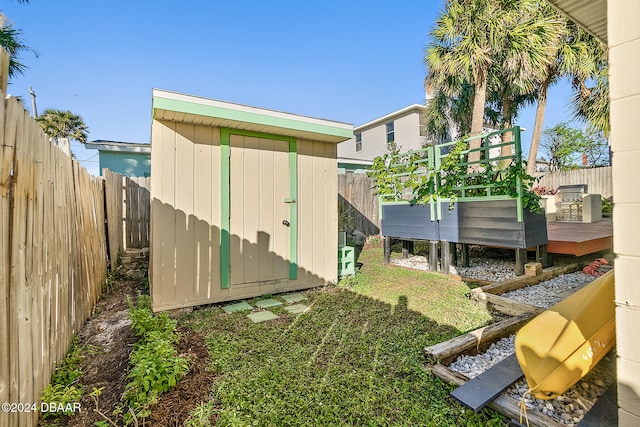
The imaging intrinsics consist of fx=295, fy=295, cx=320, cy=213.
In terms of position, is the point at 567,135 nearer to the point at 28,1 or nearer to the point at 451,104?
the point at 451,104

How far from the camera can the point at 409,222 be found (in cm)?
Result: 550

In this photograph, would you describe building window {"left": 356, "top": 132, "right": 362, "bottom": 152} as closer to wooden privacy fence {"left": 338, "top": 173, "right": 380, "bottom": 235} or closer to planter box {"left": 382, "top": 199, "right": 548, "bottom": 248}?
wooden privacy fence {"left": 338, "top": 173, "right": 380, "bottom": 235}

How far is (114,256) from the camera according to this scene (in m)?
4.81

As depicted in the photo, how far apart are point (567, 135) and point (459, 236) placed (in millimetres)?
17873

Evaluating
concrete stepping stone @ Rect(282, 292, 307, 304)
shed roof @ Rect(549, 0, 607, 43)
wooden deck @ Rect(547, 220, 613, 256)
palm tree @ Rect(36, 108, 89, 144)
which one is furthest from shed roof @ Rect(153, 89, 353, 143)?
palm tree @ Rect(36, 108, 89, 144)

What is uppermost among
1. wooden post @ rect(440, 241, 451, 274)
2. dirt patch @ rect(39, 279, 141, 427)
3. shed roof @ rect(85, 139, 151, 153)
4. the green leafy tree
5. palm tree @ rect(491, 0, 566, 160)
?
palm tree @ rect(491, 0, 566, 160)

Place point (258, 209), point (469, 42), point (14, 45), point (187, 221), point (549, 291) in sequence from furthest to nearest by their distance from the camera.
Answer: point (469, 42) → point (14, 45) → point (258, 209) → point (549, 291) → point (187, 221)

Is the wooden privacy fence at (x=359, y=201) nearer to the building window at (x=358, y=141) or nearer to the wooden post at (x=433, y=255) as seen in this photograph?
the wooden post at (x=433, y=255)

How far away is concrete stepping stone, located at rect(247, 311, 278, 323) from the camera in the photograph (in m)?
3.17

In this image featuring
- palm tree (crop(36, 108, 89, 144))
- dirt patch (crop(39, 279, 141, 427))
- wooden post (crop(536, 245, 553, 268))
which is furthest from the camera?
palm tree (crop(36, 108, 89, 144))

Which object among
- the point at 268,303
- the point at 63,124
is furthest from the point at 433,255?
the point at 63,124

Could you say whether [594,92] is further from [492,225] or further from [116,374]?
[116,374]

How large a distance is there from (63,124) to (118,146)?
6261mm

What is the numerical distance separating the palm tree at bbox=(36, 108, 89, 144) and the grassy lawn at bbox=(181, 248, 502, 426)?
15198mm
